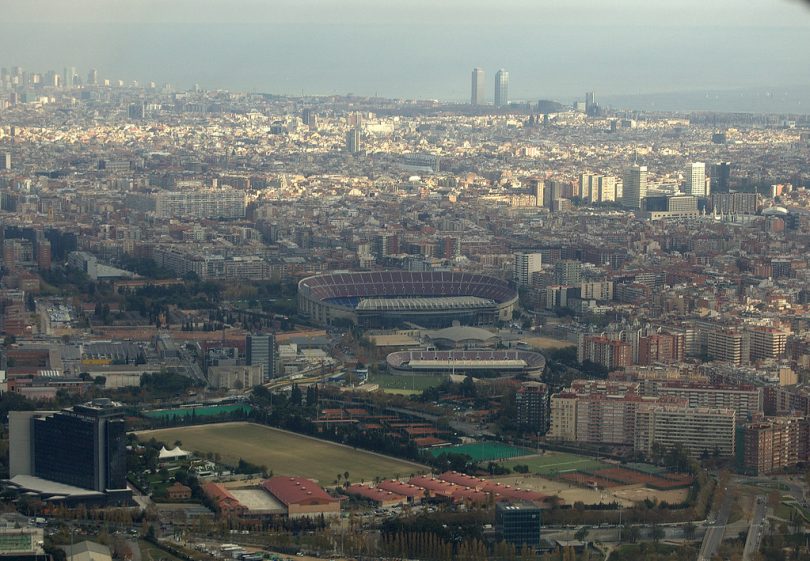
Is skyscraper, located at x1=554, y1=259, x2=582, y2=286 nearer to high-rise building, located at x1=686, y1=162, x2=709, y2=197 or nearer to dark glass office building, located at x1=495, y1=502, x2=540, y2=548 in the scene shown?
high-rise building, located at x1=686, y1=162, x2=709, y2=197

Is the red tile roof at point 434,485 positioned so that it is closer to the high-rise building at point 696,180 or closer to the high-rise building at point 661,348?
the high-rise building at point 661,348

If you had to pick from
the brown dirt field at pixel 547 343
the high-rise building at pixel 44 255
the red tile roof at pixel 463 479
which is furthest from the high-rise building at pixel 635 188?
the red tile roof at pixel 463 479

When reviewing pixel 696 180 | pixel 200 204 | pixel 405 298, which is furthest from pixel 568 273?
pixel 696 180

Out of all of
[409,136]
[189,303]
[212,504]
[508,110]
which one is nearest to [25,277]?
[189,303]

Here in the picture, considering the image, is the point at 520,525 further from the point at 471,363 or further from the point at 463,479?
the point at 471,363

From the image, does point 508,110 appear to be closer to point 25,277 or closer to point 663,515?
point 25,277
